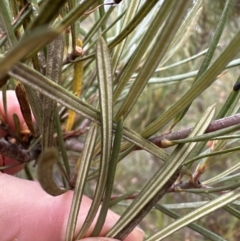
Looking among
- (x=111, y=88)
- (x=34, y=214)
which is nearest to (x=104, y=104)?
(x=111, y=88)

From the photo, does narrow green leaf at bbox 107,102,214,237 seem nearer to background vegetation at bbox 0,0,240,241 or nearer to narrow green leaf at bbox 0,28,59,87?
background vegetation at bbox 0,0,240,241

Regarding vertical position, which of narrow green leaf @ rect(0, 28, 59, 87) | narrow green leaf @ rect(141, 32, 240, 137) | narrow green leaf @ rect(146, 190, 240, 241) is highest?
narrow green leaf @ rect(141, 32, 240, 137)

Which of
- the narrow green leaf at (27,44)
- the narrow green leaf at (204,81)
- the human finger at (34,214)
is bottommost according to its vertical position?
the human finger at (34,214)

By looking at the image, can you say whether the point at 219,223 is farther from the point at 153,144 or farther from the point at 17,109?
the point at 153,144

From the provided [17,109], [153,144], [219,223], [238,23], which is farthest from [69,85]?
[219,223]

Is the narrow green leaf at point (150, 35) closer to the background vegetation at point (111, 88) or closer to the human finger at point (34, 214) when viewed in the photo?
the background vegetation at point (111, 88)

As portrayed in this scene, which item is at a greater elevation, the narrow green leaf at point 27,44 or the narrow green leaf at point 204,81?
the narrow green leaf at point 204,81

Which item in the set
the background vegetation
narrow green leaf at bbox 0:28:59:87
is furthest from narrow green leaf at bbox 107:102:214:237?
narrow green leaf at bbox 0:28:59:87

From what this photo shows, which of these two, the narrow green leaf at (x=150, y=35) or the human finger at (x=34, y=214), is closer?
the narrow green leaf at (x=150, y=35)

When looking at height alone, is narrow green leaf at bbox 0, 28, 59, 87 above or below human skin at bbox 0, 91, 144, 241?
above

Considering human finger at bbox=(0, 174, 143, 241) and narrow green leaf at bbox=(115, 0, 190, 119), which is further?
human finger at bbox=(0, 174, 143, 241)

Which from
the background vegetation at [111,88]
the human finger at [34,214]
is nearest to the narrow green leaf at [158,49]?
the background vegetation at [111,88]
